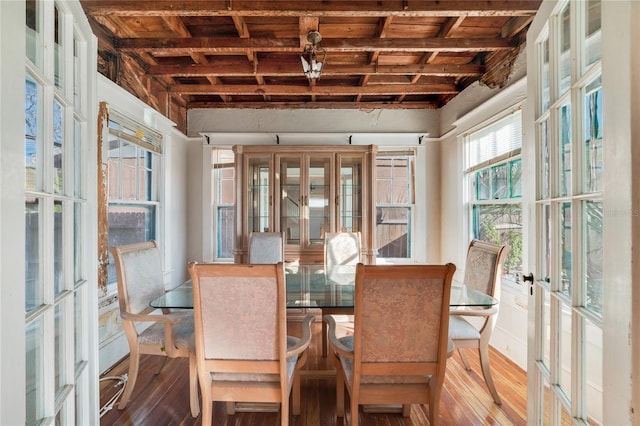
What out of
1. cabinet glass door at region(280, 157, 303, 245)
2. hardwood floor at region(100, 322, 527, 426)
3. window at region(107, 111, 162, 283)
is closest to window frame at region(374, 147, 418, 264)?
cabinet glass door at region(280, 157, 303, 245)

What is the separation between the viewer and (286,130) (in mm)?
3717

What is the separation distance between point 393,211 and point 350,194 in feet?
2.49

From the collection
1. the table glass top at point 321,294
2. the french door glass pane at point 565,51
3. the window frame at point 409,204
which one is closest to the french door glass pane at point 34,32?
the table glass top at point 321,294

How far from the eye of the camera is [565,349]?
A: 1001 mm

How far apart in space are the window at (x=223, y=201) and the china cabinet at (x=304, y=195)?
544 millimetres

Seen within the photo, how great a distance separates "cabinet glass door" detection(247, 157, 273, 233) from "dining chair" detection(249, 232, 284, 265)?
1.24ft

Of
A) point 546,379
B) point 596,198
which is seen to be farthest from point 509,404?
point 596,198

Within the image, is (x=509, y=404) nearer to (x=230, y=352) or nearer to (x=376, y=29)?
(x=230, y=352)

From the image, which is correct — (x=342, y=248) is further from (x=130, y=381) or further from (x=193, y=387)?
(x=130, y=381)

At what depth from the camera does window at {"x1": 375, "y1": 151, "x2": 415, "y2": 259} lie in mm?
3777

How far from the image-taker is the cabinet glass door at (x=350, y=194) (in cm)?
336

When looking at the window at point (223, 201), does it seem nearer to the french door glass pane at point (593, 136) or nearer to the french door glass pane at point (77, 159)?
the french door glass pane at point (77, 159)

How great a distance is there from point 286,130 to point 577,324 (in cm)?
338

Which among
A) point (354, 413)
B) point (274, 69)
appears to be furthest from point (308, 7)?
point (354, 413)
